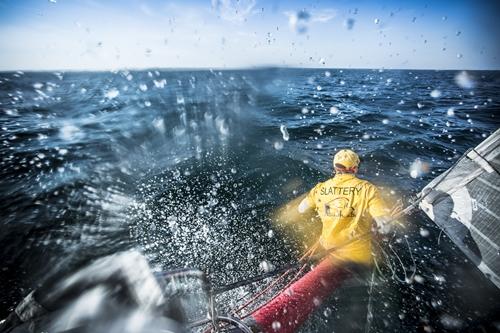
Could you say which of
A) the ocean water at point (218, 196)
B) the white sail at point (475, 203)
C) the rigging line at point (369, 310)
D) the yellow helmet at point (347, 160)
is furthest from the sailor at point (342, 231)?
the white sail at point (475, 203)

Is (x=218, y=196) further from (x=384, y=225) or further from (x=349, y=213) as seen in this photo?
(x=384, y=225)

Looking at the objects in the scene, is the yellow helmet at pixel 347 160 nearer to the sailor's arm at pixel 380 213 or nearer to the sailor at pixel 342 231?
the sailor at pixel 342 231

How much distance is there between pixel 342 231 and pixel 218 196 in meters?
4.98

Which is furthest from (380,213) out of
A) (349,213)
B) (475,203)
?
(475,203)

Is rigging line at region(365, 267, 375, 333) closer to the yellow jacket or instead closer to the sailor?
the sailor

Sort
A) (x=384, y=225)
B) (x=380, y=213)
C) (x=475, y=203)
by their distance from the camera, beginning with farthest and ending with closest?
(x=475, y=203) < (x=380, y=213) < (x=384, y=225)

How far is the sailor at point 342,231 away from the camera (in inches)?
149

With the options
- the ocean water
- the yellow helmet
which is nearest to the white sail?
the ocean water

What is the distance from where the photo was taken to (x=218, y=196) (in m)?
8.67

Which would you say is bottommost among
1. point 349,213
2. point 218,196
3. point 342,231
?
point 218,196

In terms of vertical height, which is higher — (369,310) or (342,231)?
(342,231)

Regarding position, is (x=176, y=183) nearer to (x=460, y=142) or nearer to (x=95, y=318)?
(x=95, y=318)

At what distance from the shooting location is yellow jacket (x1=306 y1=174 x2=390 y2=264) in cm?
416

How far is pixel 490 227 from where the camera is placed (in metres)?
3.97
